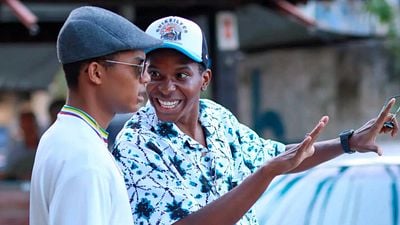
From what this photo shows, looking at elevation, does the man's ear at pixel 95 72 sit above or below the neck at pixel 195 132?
above

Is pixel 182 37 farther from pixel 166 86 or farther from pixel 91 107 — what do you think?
pixel 91 107

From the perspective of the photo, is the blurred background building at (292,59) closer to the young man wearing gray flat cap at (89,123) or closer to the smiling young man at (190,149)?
the smiling young man at (190,149)

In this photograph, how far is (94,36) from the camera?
259 centimetres

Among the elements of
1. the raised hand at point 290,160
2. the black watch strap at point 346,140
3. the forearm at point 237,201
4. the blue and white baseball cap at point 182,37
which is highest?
the blue and white baseball cap at point 182,37

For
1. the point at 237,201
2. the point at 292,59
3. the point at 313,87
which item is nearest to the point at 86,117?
the point at 237,201

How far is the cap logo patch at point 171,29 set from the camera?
3.03 metres

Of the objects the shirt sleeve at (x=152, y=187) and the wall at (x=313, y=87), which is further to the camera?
the wall at (x=313, y=87)

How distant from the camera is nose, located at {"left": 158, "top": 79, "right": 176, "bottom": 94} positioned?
3.01 m

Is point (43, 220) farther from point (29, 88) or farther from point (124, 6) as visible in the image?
point (29, 88)

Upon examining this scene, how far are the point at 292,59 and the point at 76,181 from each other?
9384 millimetres

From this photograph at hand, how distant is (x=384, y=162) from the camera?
12.6 feet

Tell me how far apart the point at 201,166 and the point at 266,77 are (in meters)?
8.96

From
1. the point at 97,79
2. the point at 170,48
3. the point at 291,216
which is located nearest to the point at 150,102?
the point at 170,48

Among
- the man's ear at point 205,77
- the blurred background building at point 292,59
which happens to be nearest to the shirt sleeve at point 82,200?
the man's ear at point 205,77
